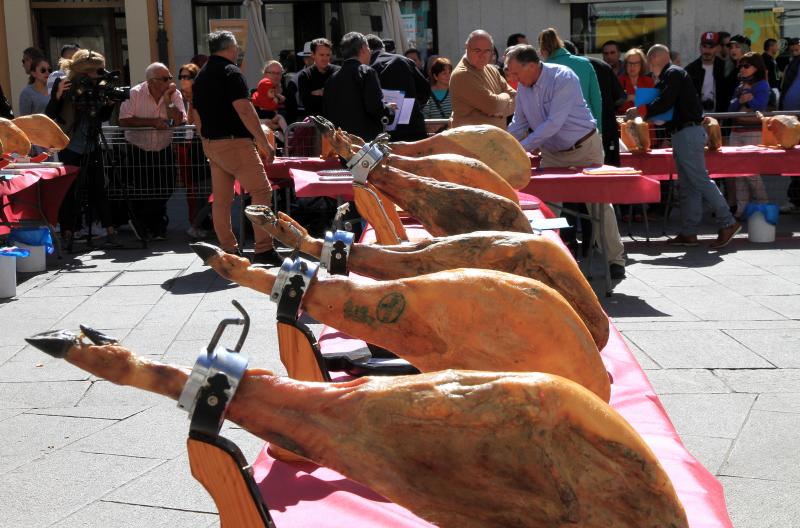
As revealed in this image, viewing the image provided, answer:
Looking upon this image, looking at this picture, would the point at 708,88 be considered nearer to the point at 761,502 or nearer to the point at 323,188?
the point at 323,188

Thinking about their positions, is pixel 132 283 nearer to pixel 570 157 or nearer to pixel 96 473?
pixel 570 157

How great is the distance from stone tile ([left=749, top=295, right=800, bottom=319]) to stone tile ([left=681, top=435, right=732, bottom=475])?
7.97 feet

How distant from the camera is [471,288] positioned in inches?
63.9

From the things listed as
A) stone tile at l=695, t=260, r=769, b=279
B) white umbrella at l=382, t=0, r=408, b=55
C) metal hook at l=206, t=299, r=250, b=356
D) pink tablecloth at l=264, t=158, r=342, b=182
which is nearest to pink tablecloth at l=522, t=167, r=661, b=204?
stone tile at l=695, t=260, r=769, b=279

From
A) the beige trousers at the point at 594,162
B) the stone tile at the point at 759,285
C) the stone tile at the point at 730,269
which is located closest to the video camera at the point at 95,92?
the beige trousers at the point at 594,162

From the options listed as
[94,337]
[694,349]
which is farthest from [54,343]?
[694,349]

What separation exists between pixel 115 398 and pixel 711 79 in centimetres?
899

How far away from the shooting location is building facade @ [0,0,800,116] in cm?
1491

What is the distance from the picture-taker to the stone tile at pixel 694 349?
520 cm

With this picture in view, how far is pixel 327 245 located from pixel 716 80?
10.8 m

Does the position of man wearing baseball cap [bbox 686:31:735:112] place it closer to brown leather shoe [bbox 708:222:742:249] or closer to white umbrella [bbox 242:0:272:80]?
brown leather shoe [bbox 708:222:742:249]

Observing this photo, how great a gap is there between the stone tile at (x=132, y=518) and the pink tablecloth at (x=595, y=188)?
396cm

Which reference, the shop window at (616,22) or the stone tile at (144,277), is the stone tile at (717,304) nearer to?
the stone tile at (144,277)

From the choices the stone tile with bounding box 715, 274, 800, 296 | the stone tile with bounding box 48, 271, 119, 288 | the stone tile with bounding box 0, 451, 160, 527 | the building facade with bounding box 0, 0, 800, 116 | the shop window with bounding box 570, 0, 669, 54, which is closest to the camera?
the stone tile with bounding box 0, 451, 160, 527
